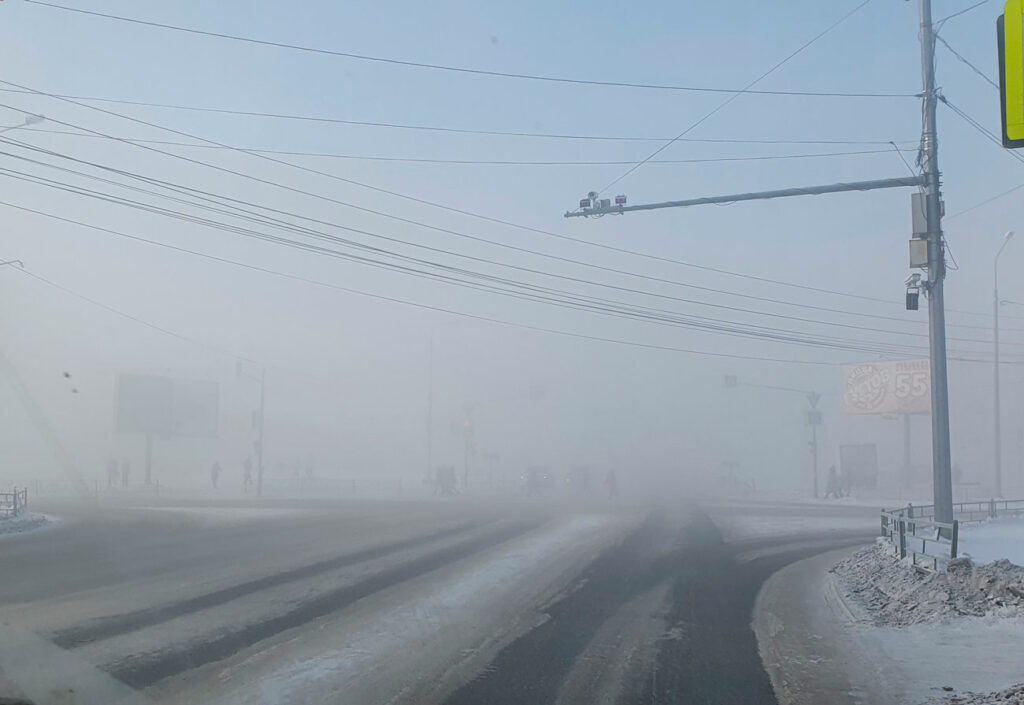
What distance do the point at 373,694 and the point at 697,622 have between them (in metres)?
5.79

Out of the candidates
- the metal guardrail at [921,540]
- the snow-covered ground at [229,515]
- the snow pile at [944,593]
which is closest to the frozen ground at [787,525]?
the metal guardrail at [921,540]

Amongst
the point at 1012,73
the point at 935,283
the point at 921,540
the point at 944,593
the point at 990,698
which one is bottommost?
the point at 990,698

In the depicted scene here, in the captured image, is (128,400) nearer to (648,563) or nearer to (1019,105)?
(648,563)

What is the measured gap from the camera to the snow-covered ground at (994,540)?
19.1 m

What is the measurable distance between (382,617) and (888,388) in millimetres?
63557

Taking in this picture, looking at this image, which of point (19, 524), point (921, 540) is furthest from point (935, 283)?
point (19, 524)

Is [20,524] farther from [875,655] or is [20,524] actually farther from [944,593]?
[875,655]

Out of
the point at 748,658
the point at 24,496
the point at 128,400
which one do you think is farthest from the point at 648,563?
the point at 128,400

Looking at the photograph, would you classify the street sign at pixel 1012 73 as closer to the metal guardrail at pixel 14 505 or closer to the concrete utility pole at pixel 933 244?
the concrete utility pole at pixel 933 244

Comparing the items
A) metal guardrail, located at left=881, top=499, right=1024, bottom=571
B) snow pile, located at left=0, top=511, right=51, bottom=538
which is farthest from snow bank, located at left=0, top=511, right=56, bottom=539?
metal guardrail, located at left=881, top=499, right=1024, bottom=571

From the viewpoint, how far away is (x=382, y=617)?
12.8 metres

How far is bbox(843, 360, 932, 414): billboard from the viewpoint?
2638 inches

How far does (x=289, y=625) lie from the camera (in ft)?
39.8

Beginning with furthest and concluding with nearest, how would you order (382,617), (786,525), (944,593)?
1. (786,525)
2. (944,593)
3. (382,617)
